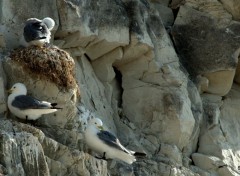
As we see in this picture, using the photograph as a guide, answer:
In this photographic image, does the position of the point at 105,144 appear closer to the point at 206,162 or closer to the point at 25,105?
the point at 25,105

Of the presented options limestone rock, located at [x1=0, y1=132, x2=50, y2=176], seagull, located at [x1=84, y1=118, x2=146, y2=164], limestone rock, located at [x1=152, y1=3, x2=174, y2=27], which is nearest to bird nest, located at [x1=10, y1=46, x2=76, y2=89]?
seagull, located at [x1=84, y1=118, x2=146, y2=164]

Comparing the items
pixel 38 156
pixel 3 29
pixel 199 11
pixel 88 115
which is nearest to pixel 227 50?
pixel 199 11

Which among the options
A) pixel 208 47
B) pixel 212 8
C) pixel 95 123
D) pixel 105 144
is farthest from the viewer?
pixel 212 8

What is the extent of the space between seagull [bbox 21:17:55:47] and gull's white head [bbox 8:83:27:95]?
2.84ft

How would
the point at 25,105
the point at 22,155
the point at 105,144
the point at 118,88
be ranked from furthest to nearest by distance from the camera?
1. the point at 118,88
2. the point at 105,144
3. the point at 25,105
4. the point at 22,155

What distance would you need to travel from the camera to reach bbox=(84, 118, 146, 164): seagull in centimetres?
1302

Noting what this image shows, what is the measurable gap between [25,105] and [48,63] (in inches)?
34.1

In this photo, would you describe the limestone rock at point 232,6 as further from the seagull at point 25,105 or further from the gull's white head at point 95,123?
the seagull at point 25,105

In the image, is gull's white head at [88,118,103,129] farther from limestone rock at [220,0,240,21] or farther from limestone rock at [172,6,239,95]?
limestone rock at [220,0,240,21]

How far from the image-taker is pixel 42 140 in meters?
12.1

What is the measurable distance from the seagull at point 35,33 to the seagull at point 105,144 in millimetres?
1490

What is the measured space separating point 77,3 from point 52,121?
247 cm

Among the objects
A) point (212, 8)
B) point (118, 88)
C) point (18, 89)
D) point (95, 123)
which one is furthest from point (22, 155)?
point (212, 8)

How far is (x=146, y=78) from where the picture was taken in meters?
15.7
